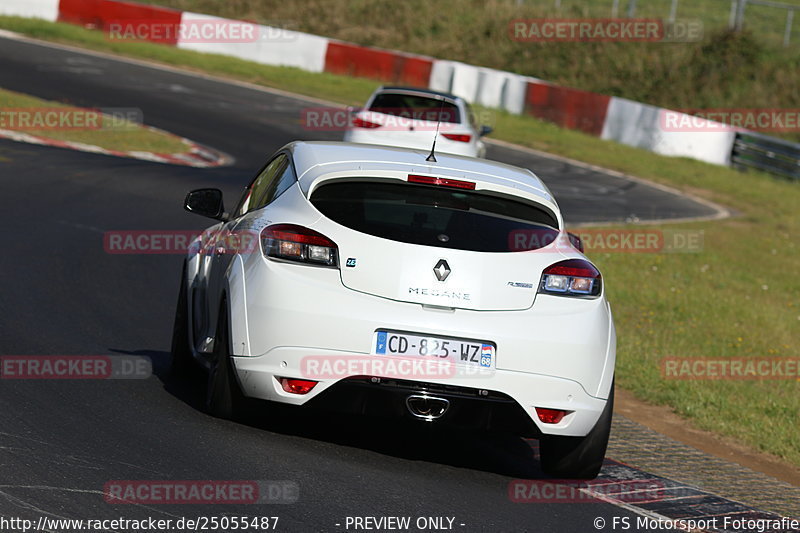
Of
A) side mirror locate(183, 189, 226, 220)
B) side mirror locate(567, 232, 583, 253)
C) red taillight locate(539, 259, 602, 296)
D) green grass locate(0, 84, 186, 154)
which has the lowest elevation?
green grass locate(0, 84, 186, 154)

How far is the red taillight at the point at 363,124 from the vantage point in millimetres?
18938

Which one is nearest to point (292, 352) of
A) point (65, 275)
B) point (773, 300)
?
point (65, 275)

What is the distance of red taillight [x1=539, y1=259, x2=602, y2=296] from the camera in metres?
6.53

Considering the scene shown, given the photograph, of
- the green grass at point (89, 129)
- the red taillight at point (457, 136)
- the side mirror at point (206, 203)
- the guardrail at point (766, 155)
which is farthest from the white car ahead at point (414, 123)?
the guardrail at point (766, 155)

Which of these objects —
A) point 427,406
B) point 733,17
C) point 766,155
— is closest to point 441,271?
point 427,406

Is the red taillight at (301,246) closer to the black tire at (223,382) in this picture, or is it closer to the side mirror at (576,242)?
the black tire at (223,382)

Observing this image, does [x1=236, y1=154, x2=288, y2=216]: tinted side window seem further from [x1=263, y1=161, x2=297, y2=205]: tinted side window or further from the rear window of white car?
the rear window of white car

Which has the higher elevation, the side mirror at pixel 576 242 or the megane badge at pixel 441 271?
the side mirror at pixel 576 242

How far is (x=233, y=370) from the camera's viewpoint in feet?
21.6

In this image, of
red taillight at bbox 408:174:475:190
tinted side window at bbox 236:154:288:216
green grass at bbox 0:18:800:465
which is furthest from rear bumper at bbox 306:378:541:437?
green grass at bbox 0:18:800:465

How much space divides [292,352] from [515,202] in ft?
4.69

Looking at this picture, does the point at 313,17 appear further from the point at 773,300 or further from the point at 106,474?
the point at 106,474

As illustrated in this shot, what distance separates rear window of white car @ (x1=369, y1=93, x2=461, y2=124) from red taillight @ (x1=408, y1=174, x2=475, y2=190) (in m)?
12.5

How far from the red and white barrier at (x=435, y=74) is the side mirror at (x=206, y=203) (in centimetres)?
2460
